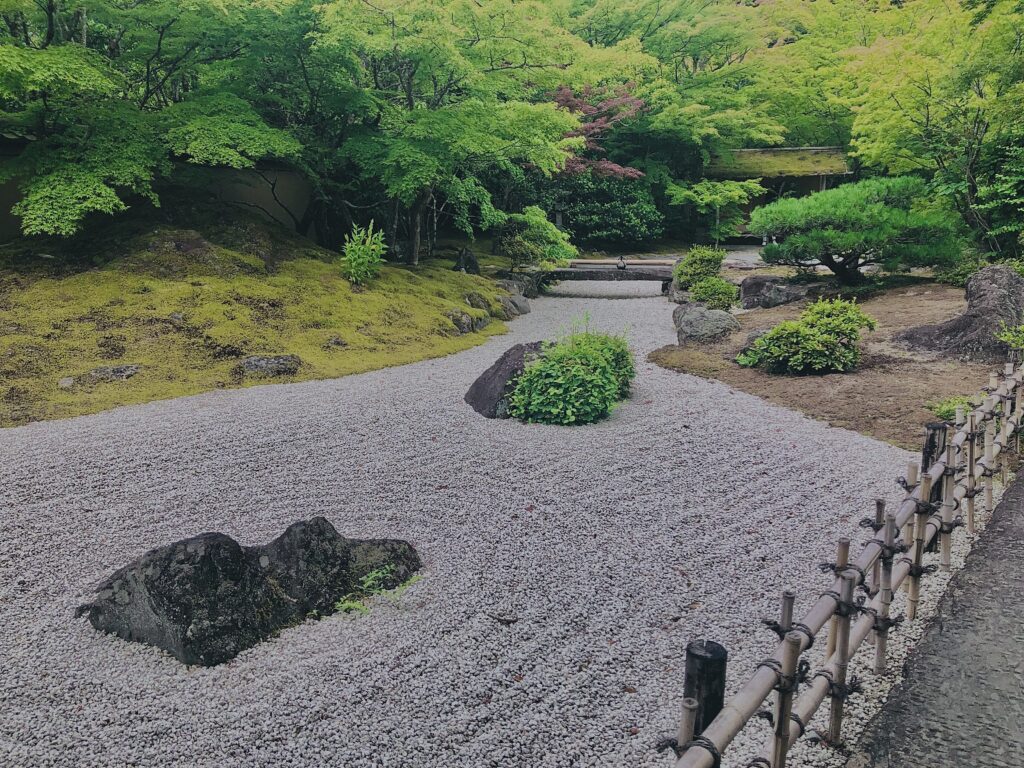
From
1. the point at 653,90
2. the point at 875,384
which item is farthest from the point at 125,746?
the point at 653,90

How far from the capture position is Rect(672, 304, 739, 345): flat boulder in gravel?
985cm

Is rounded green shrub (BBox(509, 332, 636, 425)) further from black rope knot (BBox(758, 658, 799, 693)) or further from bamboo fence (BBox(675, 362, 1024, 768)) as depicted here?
black rope knot (BBox(758, 658, 799, 693))

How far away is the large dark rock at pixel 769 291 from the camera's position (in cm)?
1225

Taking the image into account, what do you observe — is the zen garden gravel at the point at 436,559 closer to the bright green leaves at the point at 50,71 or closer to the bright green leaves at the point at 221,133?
the bright green leaves at the point at 221,133

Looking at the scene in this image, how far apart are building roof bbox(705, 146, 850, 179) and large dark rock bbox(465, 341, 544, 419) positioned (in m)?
19.5

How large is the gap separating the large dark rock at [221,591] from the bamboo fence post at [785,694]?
199cm

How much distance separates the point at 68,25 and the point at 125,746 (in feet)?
39.2

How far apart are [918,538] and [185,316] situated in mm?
8265

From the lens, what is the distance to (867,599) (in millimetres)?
2842

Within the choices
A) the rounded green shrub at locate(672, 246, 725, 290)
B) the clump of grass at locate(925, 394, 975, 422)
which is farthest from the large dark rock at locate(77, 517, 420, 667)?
the rounded green shrub at locate(672, 246, 725, 290)

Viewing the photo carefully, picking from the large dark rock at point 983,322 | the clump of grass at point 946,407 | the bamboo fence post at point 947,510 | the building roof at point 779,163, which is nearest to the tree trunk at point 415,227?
the large dark rock at point 983,322

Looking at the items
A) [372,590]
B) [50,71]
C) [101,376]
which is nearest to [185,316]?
[101,376]

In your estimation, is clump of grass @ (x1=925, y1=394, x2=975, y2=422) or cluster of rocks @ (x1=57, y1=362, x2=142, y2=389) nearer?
clump of grass @ (x1=925, y1=394, x2=975, y2=422)

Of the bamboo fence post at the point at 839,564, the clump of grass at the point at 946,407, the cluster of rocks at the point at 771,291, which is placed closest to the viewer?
the bamboo fence post at the point at 839,564
